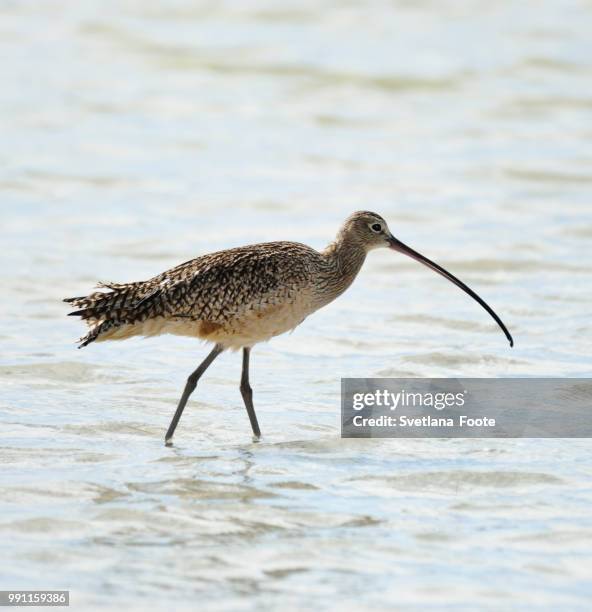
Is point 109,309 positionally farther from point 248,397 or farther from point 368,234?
point 368,234

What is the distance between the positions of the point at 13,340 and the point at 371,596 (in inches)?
193

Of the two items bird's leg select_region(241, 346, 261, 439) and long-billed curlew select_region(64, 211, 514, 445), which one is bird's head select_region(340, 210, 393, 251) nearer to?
long-billed curlew select_region(64, 211, 514, 445)

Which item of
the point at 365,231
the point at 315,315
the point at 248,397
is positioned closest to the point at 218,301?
the point at 248,397

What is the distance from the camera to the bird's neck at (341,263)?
800cm

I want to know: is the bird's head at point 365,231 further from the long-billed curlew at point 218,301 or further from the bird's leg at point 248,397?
the bird's leg at point 248,397

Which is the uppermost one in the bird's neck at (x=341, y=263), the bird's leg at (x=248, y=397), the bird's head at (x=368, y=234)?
the bird's head at (x=368, y=234)

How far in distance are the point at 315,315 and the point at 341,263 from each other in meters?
2.81

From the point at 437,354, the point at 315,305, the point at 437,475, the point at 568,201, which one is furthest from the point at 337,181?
the point at 437,475

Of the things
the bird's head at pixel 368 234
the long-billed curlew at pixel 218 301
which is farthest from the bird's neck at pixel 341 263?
the long-billed curlew at pixel 218 301

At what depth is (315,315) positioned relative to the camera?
35.8 ft

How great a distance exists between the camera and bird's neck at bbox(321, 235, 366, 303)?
800 cm

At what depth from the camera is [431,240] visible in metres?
13.2

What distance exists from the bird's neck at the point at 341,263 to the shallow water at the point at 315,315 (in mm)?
733

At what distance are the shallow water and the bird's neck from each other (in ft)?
2.40
